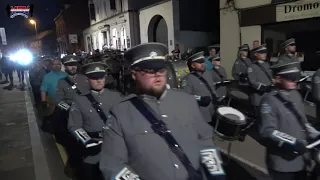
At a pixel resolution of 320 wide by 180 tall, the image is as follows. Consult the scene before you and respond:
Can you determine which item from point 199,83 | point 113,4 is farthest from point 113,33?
point 199,83

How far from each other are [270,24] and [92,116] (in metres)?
10.1

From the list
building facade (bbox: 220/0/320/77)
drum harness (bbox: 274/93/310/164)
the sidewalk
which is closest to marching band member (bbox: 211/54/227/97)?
drum harness (bbox: 274/93/310/164)

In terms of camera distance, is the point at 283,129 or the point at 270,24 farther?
the point at 270,24

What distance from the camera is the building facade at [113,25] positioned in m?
26.2

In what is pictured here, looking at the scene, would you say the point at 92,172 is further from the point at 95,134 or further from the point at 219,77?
the point at 219,77

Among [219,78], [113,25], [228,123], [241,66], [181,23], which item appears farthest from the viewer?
[113,25]

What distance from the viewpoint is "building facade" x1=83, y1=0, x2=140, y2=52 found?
85.8 feet

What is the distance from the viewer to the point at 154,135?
1.94 metres

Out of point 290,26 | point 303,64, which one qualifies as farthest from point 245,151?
point 290,26

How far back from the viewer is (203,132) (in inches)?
83.1

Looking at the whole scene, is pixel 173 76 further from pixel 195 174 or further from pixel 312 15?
→ pixel 312 15

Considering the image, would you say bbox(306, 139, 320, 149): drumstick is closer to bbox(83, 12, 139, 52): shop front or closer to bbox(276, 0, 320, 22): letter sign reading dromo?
bbox(276, 0, 320, 22): letter sign reading dromo

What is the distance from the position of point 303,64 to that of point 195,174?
9812mm

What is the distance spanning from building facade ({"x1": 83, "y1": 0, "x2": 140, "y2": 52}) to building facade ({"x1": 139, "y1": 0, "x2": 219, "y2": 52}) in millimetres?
1401
